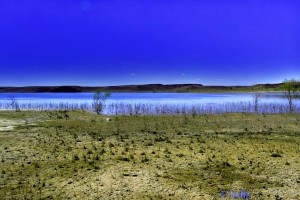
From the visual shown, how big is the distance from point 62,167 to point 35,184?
5.34 feet

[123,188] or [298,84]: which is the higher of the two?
[298,84]

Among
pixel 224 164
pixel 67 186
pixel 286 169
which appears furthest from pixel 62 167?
pixel 286 169

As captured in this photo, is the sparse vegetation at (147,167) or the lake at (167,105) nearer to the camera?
the sparse vegetation at (147,167)

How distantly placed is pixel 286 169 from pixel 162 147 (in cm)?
513

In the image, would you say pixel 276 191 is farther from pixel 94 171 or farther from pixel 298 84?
pixel 298 84

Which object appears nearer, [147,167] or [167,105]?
[147,167]

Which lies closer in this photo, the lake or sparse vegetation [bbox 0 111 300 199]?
sparse vegetation [bbox 0 111 300 199]

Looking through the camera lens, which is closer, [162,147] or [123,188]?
[123,188]

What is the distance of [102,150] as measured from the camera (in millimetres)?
12117

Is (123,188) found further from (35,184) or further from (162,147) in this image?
(162,147)

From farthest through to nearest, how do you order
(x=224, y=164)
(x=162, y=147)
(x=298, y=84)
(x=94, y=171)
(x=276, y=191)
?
(x=298, y=84) < (x=162, y=147) < (x=224, y=164) < (x=94, y=171) < (x=276, y=191)

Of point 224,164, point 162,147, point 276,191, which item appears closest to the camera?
point 276,191

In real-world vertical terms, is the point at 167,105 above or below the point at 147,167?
below

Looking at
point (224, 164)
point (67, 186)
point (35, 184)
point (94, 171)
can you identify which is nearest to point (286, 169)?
point (224, 164)
